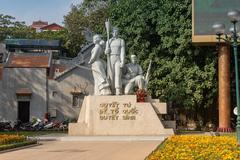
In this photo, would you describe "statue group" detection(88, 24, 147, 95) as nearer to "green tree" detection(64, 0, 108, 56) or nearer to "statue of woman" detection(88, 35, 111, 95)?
"statue of woman" detection(88, 35, 111, 95)

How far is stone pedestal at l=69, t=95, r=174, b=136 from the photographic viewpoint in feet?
80.4

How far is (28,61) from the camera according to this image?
4438 centimetres

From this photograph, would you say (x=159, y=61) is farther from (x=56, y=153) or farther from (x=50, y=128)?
(x=56, y=153)

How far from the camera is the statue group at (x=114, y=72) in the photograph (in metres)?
25.3

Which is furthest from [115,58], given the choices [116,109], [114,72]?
[116,109]

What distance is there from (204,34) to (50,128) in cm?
1223

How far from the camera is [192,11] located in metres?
31.3

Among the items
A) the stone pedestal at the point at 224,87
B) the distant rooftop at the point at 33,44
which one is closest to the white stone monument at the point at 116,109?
the stone pedestal at the point at 224,87

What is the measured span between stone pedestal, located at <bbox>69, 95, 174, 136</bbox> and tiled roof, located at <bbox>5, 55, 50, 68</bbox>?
1949 centimetres

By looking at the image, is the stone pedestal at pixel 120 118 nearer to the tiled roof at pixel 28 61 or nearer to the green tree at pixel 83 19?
the green tree at pixel 83 19

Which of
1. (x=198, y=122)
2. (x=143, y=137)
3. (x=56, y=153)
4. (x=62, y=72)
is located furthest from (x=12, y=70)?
(x=56, y=153)

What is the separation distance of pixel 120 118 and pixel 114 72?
2.35 meters

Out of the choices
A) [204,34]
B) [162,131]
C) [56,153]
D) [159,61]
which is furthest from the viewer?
[159,61]

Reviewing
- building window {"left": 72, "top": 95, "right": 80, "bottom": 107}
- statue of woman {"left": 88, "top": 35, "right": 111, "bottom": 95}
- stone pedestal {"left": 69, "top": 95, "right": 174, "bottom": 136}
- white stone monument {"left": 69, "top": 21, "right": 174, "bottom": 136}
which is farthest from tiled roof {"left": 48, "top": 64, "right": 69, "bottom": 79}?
stone pedestal {"left": 69, "top": 95, "right": 174, "bottom": 136}
